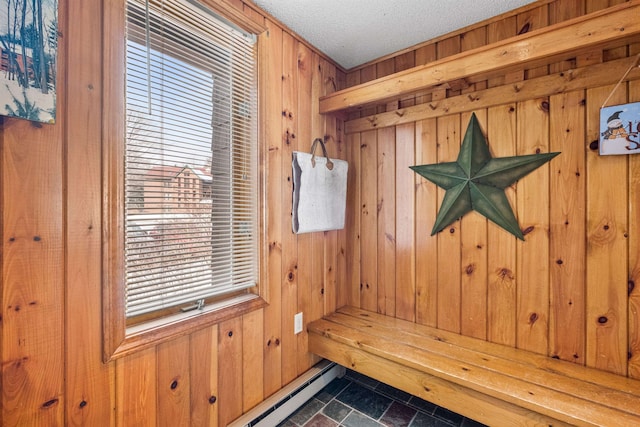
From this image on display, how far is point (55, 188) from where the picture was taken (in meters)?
0.89

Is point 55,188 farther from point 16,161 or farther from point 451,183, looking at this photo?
point 451,183

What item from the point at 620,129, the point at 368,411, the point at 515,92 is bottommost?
the point at 368,411

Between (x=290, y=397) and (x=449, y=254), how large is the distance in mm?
1228

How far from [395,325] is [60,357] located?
1.57 m

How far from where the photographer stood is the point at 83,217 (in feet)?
3.08

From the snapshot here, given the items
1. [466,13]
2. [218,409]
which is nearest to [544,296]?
[466,13]

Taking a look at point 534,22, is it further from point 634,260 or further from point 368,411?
point 368,411

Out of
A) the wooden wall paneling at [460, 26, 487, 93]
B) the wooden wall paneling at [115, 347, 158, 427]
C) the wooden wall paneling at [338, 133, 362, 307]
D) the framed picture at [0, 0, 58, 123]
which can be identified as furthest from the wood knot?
the framed picture at [0, 0, 58, 123]

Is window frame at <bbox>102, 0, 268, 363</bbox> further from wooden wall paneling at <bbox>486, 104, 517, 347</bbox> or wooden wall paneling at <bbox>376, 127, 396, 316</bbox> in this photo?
wooden wall paneling at <bbox>486, 104, 517, 347</bbox>

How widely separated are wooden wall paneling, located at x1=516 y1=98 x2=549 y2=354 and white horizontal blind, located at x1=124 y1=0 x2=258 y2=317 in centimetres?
137

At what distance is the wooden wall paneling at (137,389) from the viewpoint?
1.02 meters

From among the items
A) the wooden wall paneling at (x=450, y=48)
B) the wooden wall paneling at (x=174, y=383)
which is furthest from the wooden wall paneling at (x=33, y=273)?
the wooden wall paneling at (x=450, y=48)

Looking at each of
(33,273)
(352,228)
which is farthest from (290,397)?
(33,273)

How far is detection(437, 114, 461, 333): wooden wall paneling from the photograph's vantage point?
5.48 feet
